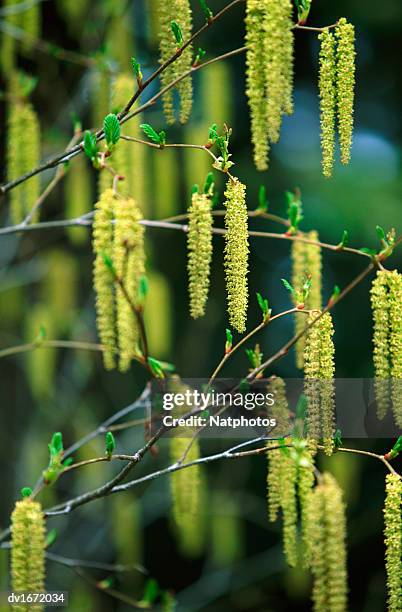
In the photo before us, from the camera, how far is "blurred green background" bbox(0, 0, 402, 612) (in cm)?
221

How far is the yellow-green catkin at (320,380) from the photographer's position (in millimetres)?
935

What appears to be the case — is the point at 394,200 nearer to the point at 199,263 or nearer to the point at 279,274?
the point at 279,274

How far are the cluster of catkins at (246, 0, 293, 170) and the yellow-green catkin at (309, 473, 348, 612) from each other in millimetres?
453

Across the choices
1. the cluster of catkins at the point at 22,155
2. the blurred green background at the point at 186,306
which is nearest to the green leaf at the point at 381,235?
the cluster of catkins at the point at 22,155

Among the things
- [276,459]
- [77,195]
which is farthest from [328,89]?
[77,195]

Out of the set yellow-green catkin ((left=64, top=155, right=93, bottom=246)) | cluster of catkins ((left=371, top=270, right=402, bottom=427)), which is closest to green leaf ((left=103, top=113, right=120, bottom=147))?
cluster of catkins ((left=371, top=270, right=402, bottom=427))

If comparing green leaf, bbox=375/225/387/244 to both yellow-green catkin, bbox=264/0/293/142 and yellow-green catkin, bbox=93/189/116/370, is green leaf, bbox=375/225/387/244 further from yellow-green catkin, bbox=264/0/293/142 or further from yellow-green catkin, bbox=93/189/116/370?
yellow-green catkin, bbox=93/189/116/370

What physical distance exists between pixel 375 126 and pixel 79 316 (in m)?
1.19

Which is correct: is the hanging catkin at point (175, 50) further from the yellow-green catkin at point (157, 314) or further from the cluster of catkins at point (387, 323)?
the yellow-green catkin at point (157, 314)

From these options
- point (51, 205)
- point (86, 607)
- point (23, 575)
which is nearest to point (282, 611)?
point (86, 607)

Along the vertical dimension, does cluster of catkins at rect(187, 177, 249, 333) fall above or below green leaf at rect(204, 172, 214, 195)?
below

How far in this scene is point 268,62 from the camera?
0.97m

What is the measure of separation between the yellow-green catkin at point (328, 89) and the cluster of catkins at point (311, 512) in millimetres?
336

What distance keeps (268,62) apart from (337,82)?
0.09 meters
